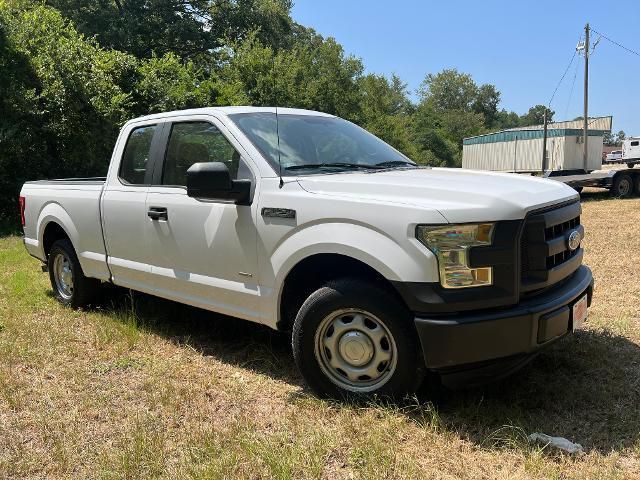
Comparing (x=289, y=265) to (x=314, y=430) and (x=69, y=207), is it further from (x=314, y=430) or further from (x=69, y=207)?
(x=69, y=207)

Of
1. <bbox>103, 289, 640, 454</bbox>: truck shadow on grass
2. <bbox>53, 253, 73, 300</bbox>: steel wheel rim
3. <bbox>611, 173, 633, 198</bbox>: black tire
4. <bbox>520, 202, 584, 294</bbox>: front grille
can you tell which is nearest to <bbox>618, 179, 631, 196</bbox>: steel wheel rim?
<bbox>611, 173, 633, 198</bbox>: black tire

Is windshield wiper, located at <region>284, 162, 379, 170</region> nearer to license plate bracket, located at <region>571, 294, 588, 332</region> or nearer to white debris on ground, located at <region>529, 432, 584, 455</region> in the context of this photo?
license plate bracket, located at <region>571, 294, 588, 332</region>

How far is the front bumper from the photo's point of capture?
2883mm

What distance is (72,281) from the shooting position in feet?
18.5

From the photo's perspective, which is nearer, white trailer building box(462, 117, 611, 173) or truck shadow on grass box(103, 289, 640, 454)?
truck shadow on grass box(103, 289, 640, 454)

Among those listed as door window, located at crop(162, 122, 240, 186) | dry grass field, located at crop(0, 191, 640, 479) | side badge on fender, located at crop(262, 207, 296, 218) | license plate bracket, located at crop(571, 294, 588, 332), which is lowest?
dry grass field, located at crop(0, 191, 640, 479)

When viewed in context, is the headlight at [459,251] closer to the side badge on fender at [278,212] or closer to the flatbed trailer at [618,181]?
the side badge on fender at [278,212]

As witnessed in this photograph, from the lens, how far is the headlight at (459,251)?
289cm

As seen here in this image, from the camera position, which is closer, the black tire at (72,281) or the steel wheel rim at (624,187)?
the black tire at (72,281)

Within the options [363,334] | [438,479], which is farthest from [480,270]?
[438,479]

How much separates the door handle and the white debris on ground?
2.88 m

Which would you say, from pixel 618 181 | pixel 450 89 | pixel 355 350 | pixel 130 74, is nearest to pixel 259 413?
pixel 355 350

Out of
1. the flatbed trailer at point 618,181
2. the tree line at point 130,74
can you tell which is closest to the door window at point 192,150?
the tree line at point 130,74

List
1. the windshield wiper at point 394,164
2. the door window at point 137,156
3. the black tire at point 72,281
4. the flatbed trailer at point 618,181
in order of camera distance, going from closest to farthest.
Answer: the windshield wiper at point 394,164 < the door window at point 137,156 < the black tire at point 72,281 < the flatbed trailer at point 618,181
